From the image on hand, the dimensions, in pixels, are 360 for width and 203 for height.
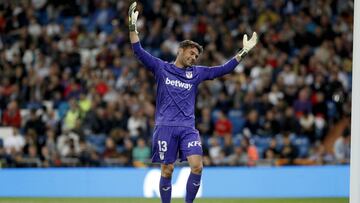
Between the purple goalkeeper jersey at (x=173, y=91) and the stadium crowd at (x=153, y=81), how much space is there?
8.67 metres

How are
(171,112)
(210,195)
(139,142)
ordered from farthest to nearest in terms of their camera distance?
(139,142)
(210,195)
(171,112)

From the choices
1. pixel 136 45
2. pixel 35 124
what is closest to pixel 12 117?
pixel 35 124

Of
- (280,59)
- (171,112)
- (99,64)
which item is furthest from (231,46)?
(171,112)

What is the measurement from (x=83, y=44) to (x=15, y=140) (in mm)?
4232

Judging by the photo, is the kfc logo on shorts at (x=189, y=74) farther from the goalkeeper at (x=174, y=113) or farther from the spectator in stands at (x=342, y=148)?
the spectator in stands at (x=342, y=148)

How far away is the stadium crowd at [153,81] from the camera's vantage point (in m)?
21.3

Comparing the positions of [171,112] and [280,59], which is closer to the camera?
[171,112]

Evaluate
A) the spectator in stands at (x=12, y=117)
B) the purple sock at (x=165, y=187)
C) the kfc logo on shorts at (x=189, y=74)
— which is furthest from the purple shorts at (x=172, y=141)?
the spectator in stands at (x=12, y=117)

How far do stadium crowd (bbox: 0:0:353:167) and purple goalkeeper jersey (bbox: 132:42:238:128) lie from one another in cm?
867

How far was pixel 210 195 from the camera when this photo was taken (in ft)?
61.8

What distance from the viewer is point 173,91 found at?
1200cm

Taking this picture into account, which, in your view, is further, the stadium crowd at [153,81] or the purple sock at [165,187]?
the stadium crowd at [153,81]

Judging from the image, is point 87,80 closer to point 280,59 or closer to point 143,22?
point 143,22

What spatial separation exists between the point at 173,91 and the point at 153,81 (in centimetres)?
1132
